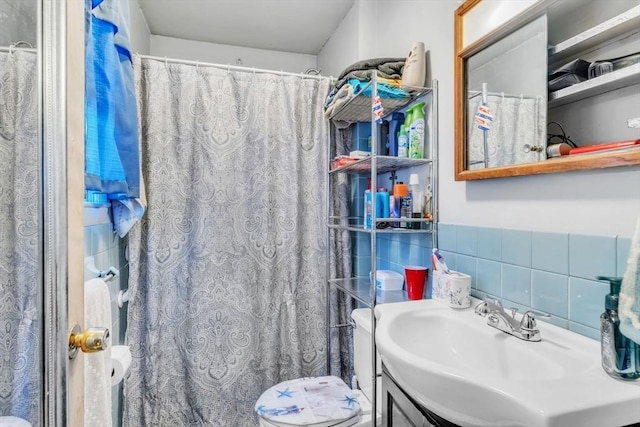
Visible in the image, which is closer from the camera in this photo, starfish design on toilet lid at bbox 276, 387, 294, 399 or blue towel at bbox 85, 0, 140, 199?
blue towel at bbox 85, 0, 140, 199

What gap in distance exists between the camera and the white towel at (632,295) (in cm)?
56

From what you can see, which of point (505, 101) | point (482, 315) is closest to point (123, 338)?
point (482, 315)

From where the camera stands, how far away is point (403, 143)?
152 centimetres

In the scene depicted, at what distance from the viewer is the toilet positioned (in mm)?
1257

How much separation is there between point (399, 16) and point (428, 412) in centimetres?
167

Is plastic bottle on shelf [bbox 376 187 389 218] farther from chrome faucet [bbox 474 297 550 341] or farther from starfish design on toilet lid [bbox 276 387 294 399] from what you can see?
starfish design on toilet lid [bbox 276 387 294 399]

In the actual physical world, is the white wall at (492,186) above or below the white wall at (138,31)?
below

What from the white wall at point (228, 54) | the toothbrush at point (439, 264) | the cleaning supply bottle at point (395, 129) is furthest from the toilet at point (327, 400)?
the white wall at point (228, 54)

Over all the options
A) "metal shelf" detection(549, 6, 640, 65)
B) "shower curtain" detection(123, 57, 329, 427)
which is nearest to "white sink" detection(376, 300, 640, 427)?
"metal shelf" detection(549, 6, 640, 65)

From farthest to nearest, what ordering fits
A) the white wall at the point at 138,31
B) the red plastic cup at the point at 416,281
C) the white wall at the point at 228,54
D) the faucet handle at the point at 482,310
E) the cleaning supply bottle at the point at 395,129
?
the white wall at the point at 228,54 → the white wall at the point at 138,31 → the cleaning supply bottle at the point at 395,129 → the red plastic cup at the point at 416,281 → the faucet handle at the point at 482,310

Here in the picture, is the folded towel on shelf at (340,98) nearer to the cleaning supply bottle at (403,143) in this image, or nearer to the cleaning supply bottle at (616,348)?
the cleaning supply bottle at (403,143)

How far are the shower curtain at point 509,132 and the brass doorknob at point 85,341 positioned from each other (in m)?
1.11

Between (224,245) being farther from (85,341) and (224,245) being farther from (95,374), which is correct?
(85,341)

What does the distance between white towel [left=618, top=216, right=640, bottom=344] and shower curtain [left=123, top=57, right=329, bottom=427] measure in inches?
56.8
